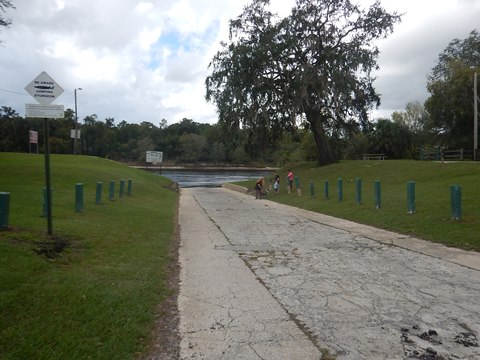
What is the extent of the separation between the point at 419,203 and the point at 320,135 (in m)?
23.6

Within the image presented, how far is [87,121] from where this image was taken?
127 metres

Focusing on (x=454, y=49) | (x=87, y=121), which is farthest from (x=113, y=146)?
(x=454, y=49)

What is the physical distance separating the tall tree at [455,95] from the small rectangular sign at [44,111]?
38.9 meters

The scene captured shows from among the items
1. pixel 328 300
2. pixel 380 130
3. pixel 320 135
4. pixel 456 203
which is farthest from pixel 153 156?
pixel 328 300

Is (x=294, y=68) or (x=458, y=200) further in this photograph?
(x=294, y=68)

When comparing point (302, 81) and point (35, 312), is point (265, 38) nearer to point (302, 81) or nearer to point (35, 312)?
point (302, 81)

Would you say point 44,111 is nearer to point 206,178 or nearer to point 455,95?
point 455,95

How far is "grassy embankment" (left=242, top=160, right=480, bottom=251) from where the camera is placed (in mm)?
10086

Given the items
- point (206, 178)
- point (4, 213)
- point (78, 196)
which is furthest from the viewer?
point (206, 178)

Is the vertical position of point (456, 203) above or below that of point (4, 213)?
below

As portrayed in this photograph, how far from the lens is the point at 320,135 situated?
122ft

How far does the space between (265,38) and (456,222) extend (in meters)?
26.0

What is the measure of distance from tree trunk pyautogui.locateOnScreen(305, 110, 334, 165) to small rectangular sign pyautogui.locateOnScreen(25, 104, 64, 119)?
30.2m

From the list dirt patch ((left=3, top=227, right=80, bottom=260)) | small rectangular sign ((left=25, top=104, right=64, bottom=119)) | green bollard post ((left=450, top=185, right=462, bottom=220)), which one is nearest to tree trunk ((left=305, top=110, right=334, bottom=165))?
green bollard post ((left=450, top=185, right=462, bottom=220))
